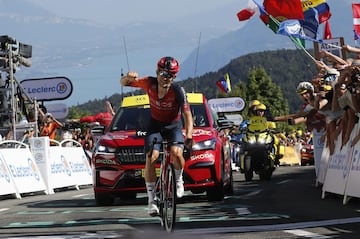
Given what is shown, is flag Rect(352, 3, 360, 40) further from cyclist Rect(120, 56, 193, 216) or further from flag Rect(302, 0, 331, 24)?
cyclist Rect(120, 56, 193, 216)

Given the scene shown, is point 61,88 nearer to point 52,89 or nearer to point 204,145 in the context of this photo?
point 52,89

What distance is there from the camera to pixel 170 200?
9.47m

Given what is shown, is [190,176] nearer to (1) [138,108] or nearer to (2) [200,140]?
(2) [200,140]

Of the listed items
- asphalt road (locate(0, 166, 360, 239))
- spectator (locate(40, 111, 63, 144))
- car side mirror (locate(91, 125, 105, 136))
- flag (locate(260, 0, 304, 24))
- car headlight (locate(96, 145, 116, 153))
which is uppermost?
flag (locate(260, 0, 304, 24))

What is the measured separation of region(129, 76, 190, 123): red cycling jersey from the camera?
989 cm

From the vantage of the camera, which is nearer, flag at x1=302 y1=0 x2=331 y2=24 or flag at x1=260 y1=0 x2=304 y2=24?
flag at x1=260 y1=0 x2=304 y2=24

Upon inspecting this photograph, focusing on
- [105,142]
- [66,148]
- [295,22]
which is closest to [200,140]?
[105,142]

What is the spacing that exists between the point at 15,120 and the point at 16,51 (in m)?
1.98

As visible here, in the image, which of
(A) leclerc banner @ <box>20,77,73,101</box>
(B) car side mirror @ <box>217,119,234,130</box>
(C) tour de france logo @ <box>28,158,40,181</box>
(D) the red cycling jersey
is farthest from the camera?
(A) leclerc banner @ <box>20,77,73,101</box>

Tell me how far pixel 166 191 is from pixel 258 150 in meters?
13.0

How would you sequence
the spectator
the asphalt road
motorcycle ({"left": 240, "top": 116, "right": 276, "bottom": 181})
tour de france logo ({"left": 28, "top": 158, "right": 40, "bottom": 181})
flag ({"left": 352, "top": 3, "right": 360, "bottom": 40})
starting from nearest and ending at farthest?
1. the asphalt road
2. flag ({"left": 352, "top": 3, "right": 360, "bottom": 40})
3. tour de france logo ({"left": 28, "top": 158, "right": 40, "bottom": 181})
4. motorcycle ({"left": 240, "top": 116, "right": 276, "bottom": 181})
5. the spectator

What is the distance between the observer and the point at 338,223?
379 inches

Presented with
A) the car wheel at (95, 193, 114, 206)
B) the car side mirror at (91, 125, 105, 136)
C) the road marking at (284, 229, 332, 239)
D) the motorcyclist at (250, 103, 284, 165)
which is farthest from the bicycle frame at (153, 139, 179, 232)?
the motorcyclist at (250, 103, 284, 165)

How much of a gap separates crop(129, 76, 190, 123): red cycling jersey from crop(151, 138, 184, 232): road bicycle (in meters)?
0.32
